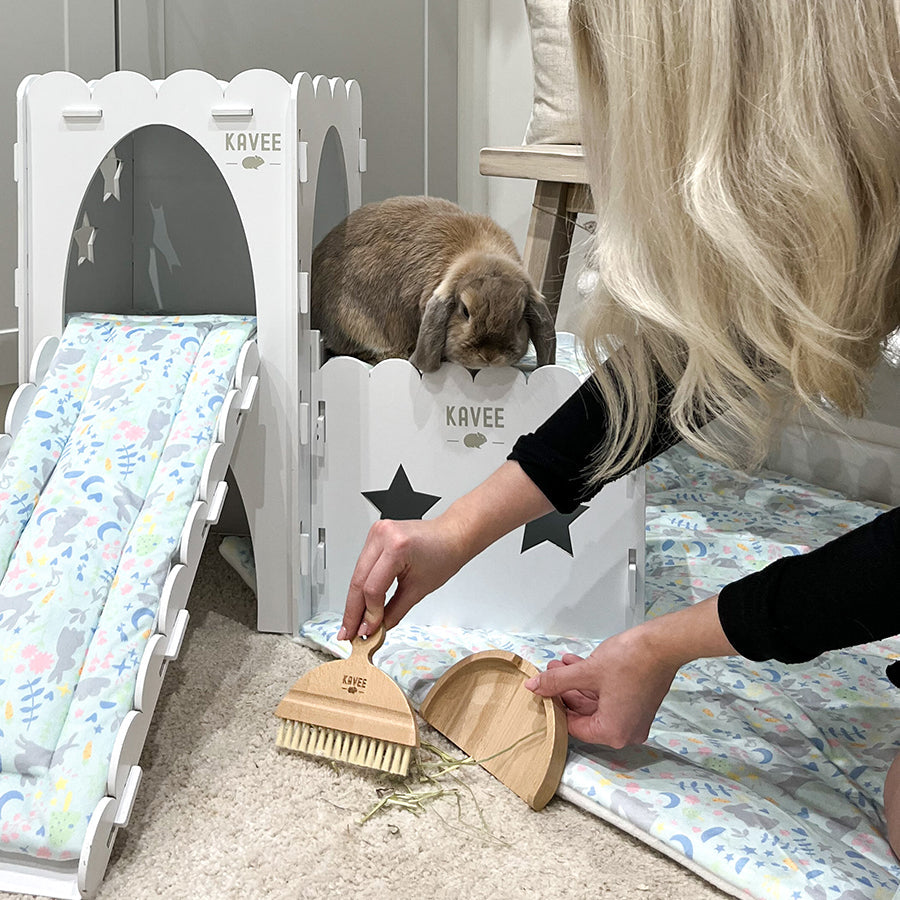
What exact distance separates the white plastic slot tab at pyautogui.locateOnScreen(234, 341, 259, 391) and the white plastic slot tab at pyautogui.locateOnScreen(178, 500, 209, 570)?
0.14 meters

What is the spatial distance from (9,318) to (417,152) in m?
0.93

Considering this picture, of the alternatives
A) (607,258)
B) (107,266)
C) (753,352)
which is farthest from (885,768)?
(107,266)

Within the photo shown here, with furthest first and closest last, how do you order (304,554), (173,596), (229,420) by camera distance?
1. (304,554)
2. (229,420)
3. (173,596)

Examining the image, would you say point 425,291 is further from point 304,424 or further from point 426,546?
point 426,546

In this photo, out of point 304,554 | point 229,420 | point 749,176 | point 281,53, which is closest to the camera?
point 749,176

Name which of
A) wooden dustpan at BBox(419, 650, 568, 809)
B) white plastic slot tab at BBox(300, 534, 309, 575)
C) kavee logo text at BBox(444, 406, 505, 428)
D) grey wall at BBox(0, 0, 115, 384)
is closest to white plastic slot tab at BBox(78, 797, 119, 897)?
wooden dustpan at BBox(419, 650, 568, 809)

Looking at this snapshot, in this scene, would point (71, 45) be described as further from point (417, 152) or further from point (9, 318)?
point (417, 152)

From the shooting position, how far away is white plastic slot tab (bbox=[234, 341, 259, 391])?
3.06 ft

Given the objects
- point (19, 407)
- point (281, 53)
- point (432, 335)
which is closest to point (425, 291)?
point (432, 335)

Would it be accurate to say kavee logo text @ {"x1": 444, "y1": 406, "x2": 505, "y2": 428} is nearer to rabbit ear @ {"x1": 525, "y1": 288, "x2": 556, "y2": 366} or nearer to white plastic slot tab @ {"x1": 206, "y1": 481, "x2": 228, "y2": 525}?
rabbit ear @ {"x1": 525, "y1": 288, "x2": 556, "y2": 366}

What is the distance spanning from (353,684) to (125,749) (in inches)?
6.7

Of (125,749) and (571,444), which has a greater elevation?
(571,444)

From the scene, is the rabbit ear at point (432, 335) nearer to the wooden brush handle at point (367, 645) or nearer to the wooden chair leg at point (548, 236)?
the wooden brush handle at point (367, 645)

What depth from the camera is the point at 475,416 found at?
0.99 m
